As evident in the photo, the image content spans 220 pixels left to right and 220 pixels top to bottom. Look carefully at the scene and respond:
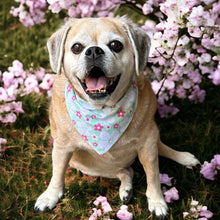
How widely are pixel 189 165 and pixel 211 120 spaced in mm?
670

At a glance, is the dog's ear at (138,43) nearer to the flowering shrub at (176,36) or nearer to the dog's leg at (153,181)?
the flowering shrub at (176,36)

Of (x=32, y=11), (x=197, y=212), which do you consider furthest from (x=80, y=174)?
(x=32, y=11)

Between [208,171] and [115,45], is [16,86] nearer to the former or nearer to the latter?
[115,45]

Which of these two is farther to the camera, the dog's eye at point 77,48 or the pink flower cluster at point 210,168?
the pink flower cluster at point 210,168

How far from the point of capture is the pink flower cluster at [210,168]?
2910 mm

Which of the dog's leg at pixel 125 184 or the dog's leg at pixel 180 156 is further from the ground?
the dog's leg at pixel 180 156

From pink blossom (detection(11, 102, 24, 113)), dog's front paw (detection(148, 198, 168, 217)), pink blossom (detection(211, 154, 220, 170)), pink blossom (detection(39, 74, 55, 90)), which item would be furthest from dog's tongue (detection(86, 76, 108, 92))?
pink blossom (detection(39, 74, 55, 90))

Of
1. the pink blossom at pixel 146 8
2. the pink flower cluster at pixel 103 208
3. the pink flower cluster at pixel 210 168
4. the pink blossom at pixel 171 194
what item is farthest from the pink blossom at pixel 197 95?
the pink flower cluster at pixel 103 208

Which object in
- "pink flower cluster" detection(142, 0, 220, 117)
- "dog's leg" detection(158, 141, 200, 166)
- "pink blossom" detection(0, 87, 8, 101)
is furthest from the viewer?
"pink blossom" detection(0, 87, 8, 101)

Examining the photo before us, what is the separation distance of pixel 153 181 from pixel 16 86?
161 cm

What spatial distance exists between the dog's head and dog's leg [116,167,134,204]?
796 millimetres

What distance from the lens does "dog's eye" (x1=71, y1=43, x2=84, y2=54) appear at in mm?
2262

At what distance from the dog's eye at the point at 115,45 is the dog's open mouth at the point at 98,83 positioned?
15 centimetres

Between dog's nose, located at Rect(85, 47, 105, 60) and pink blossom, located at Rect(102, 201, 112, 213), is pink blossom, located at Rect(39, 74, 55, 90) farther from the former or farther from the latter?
dog's nose, located at Rect(85, 47, 105, 60)
